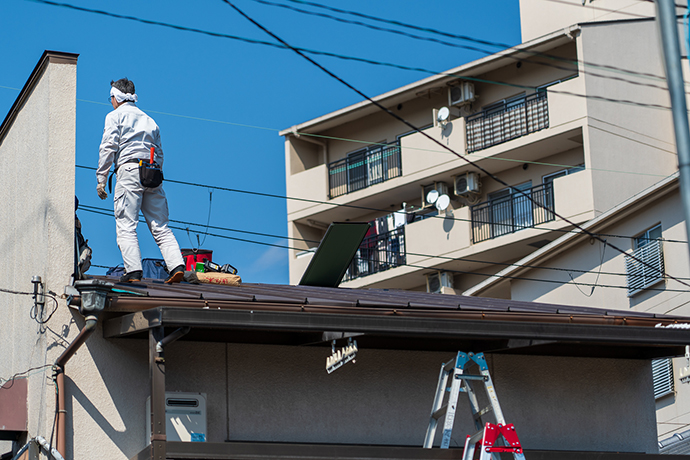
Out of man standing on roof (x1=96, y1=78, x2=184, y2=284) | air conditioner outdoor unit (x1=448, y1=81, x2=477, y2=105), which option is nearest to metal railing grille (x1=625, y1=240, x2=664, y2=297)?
air conditioner outdoor unit (x1=448, y1=81, x2=477, y2=105)

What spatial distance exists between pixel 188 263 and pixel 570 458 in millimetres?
5420

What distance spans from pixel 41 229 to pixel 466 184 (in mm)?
20727

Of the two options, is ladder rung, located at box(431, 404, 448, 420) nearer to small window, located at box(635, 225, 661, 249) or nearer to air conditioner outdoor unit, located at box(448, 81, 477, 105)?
small window, located at box(635, 225, 661, 249)

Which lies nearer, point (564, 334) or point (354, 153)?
point (564, 334)

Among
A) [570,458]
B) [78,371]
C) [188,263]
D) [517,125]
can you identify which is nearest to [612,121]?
[517,125]

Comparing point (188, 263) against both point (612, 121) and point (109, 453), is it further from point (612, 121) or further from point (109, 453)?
point (612, 121)

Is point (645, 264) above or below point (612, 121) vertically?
below

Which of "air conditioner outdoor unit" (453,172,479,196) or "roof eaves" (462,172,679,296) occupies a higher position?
"air conditioner outdoor unit" (453,172,479,196)

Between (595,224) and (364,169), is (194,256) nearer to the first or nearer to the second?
(595,224)

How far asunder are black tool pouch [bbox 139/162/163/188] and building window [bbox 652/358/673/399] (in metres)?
14.7

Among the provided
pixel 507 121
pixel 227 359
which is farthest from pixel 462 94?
pixel 227 359

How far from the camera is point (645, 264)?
21297 millimetres

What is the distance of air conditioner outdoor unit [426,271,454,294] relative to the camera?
90.0 feet

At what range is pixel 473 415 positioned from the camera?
8.16 metres
